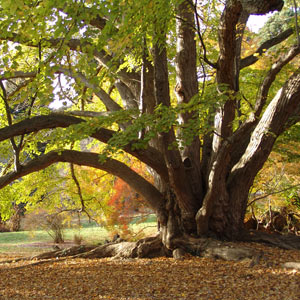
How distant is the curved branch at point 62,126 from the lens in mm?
5586

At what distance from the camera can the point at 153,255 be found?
736 cm

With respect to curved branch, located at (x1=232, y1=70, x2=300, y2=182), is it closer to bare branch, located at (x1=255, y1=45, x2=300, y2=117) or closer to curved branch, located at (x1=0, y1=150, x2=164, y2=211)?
bare branch, located at (x1=255, y1=45, x2=300, y2=117)

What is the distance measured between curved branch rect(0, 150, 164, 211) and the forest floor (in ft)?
4.46

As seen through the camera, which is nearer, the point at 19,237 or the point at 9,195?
the point at 9,195

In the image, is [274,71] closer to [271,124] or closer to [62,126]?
[271,124]

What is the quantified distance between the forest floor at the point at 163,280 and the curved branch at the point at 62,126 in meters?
1.86

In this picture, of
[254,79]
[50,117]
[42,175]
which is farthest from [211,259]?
[42,175]

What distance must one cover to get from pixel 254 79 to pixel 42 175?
6020 millimetres

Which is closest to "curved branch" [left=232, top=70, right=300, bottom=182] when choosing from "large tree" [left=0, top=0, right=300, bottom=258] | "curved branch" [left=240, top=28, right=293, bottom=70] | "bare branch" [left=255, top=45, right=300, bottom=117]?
"large tree" [left=0, top=0, right=300, bottom=258]

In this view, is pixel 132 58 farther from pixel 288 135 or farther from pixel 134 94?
pixel 288 135

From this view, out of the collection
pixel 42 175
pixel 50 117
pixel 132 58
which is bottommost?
pixel 42 175

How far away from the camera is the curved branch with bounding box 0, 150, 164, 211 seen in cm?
659

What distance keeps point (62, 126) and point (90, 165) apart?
114cm

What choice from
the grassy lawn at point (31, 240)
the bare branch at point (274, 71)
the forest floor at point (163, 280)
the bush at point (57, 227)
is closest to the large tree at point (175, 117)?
the bare branch at point (274, 71)
